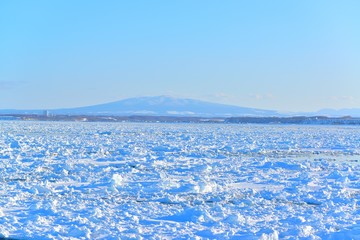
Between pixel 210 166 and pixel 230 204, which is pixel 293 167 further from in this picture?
pixel 230 204

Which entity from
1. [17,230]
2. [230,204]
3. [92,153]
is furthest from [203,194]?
[92,153]

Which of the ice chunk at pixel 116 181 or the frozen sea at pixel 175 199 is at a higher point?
the ice chunk at pixel 116 181

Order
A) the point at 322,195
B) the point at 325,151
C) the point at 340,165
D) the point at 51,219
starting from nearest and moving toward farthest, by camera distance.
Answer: the point at 51,219
the point at 322,195
the point at 340,165
the point at 325,151

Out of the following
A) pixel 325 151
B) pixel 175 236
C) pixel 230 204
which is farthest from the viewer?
pixel 325 151

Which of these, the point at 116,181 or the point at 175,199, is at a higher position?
the point at 116,181

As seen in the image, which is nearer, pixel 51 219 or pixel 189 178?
pixel 51 219

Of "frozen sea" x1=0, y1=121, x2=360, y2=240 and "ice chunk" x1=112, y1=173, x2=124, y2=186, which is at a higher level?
"ice chunk" x1=112, y1=173, x2=124, y2=186

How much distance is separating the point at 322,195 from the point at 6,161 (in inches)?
324

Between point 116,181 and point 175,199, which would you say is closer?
point 175,199

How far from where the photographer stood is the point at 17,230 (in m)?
7.00

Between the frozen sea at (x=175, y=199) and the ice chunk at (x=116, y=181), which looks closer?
the frozen sea at (x=175, y=199)

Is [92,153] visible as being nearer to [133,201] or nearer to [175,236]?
[133,201]

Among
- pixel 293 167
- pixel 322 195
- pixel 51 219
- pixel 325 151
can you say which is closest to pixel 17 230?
pixel 51 219

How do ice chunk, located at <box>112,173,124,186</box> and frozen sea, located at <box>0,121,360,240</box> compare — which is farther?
ice chunk, located at <box>112,173,124,186</box>
